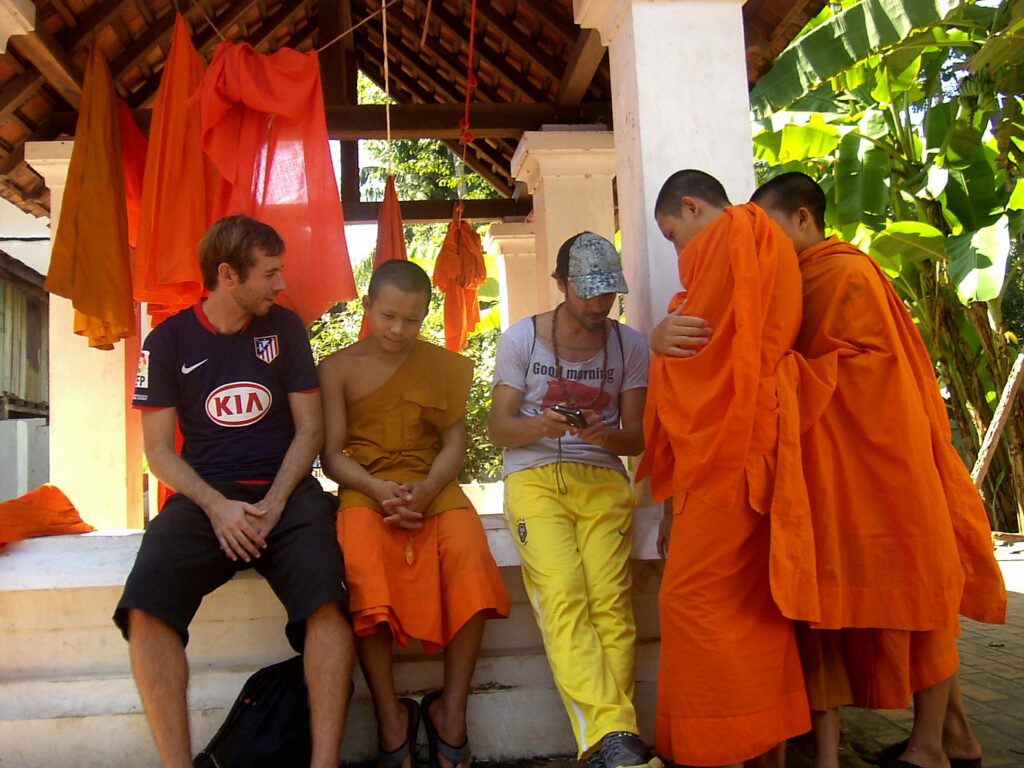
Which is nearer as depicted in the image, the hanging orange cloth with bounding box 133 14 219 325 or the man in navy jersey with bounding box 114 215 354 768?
the man in navy jersey with bounding box 114 215 354 768

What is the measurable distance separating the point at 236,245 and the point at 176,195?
101 centimetres

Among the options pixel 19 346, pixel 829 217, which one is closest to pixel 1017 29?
pixel 829 217

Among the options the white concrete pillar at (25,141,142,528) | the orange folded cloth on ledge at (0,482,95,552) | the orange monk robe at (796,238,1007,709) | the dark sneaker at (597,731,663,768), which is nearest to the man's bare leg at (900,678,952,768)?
the orange monk robe at (796,238,1007,709)

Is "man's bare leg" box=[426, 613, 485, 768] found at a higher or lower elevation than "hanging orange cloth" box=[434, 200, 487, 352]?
lower

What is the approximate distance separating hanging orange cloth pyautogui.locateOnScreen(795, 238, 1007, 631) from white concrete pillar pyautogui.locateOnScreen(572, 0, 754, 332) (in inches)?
28.9

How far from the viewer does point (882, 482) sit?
219cm

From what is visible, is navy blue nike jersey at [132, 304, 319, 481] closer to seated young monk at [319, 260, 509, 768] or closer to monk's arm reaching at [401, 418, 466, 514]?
seated young monk at [319, 260, 509, 768]

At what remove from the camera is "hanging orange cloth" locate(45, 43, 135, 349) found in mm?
4059

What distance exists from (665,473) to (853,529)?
1.65ft

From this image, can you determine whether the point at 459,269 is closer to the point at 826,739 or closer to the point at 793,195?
the point at 793,195

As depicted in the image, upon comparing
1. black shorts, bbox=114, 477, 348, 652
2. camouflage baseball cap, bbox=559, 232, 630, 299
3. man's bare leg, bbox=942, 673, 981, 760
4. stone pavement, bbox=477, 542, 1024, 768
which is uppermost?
camouflage baseball cap, bbox=559, 232, 630, 299

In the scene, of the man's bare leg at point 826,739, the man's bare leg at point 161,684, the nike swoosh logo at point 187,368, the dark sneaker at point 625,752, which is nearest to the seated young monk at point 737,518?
the dark sneaker at point 625,752

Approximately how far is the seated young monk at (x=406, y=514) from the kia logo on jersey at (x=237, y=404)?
22cm

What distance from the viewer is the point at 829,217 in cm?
713
